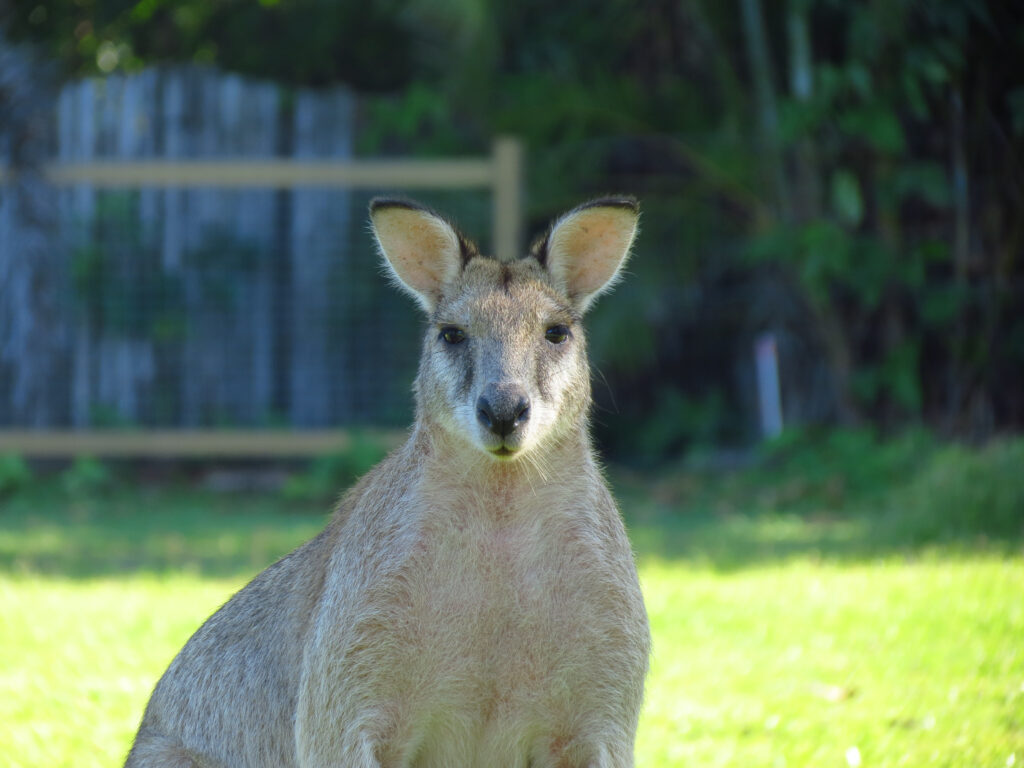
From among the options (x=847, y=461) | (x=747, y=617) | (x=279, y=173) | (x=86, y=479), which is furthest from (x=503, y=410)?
(x=86, y=479)

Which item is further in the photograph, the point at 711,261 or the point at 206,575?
the point at 711,261

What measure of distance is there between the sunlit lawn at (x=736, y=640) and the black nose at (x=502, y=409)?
138 centimetres

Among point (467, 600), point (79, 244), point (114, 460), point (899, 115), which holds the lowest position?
point (114, 460)

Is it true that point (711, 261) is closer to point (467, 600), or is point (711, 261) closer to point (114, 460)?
point (114, 460)

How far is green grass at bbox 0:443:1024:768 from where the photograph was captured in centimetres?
431

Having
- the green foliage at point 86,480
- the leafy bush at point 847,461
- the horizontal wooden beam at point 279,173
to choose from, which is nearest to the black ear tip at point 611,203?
the leafy bush at point 847,461

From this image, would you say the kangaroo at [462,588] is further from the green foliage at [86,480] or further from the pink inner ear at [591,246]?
the green foliage at [86,480]

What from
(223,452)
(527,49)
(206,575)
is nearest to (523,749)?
(206,575)

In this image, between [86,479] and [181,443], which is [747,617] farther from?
[86,479]

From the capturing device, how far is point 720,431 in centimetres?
1198

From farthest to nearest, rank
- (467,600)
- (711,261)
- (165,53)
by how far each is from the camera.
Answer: (165,53) < (711,261) < (467,600)

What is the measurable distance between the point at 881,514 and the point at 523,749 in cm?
582

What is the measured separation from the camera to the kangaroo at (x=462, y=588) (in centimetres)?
312

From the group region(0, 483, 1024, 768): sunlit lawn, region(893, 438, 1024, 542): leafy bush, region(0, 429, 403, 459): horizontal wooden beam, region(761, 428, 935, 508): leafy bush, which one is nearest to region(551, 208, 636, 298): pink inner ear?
region(0, 483, 1024, 768): sunlit lawn
